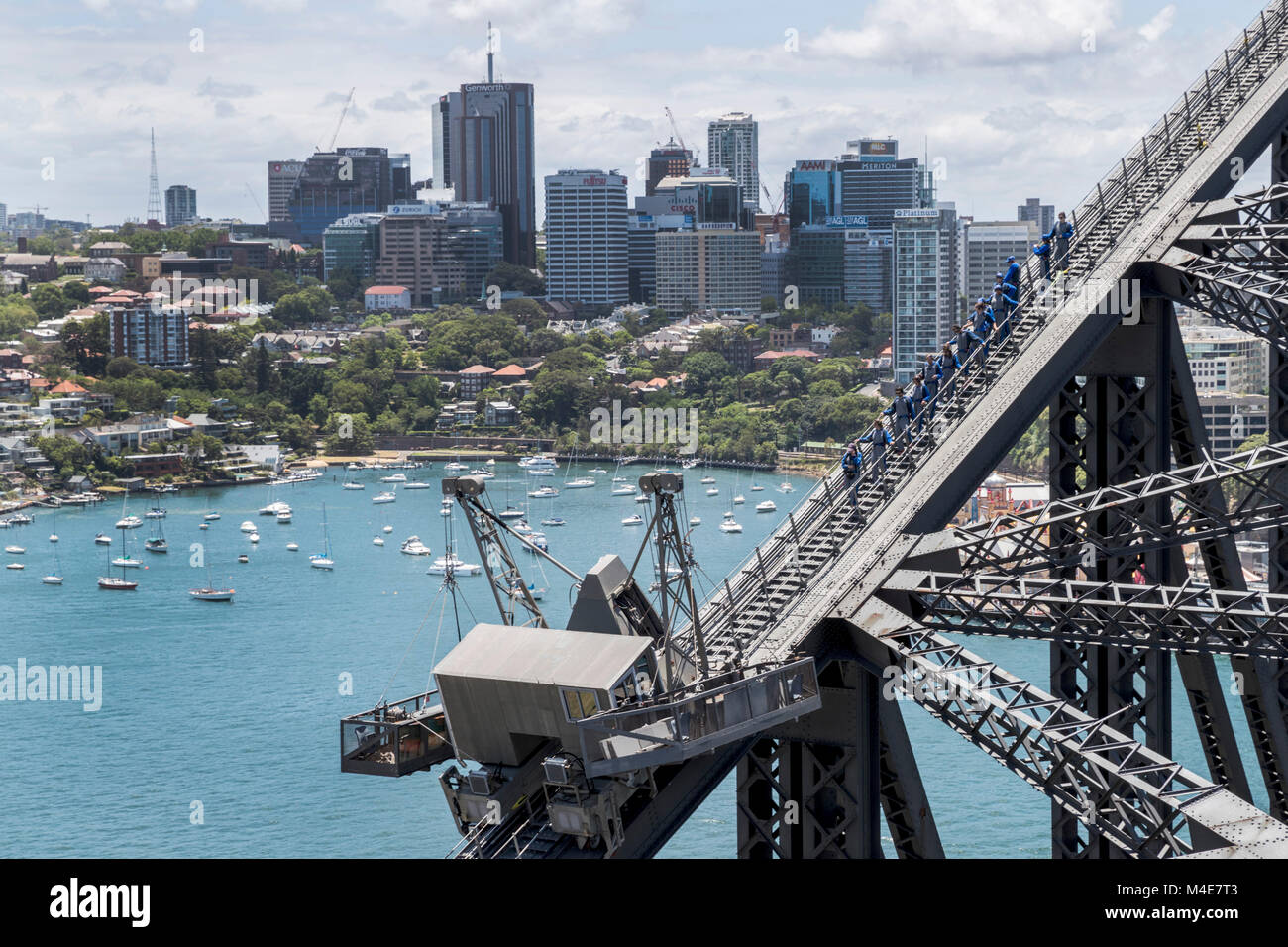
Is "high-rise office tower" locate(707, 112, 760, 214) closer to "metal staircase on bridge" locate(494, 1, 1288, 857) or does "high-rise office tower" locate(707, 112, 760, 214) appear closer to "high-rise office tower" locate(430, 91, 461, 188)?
"high-rise office tower" locate(430, 91, 461, 188)

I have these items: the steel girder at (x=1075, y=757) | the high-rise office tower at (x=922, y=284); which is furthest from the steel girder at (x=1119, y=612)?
the high-rise office tower at (x=922, y=284)

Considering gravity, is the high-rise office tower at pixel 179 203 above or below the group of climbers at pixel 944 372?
above

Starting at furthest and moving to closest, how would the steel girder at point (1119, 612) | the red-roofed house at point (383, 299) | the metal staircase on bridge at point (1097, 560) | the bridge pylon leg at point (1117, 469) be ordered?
the red-roofed house at point (383, 299) < the bridge pylon leg at point (1117, 469) < the steel girder at point (1119, 612) < the metal staircase on bridge at point (1097, 560)

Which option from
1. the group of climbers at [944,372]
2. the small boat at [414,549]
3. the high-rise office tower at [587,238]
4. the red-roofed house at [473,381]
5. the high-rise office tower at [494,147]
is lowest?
the small boat at [414,549]

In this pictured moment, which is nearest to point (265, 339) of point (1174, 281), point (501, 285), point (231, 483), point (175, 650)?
point (231, 483)

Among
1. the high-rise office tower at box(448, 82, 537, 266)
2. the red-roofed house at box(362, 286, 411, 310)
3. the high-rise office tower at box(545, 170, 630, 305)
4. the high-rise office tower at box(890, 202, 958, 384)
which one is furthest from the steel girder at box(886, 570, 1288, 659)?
the high-rise office tower at box(448, 82, 537, 266)

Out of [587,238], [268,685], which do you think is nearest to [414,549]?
[268,685]

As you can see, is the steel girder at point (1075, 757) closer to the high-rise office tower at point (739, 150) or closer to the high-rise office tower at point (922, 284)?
the high-rise office tower at point (922, 284)
